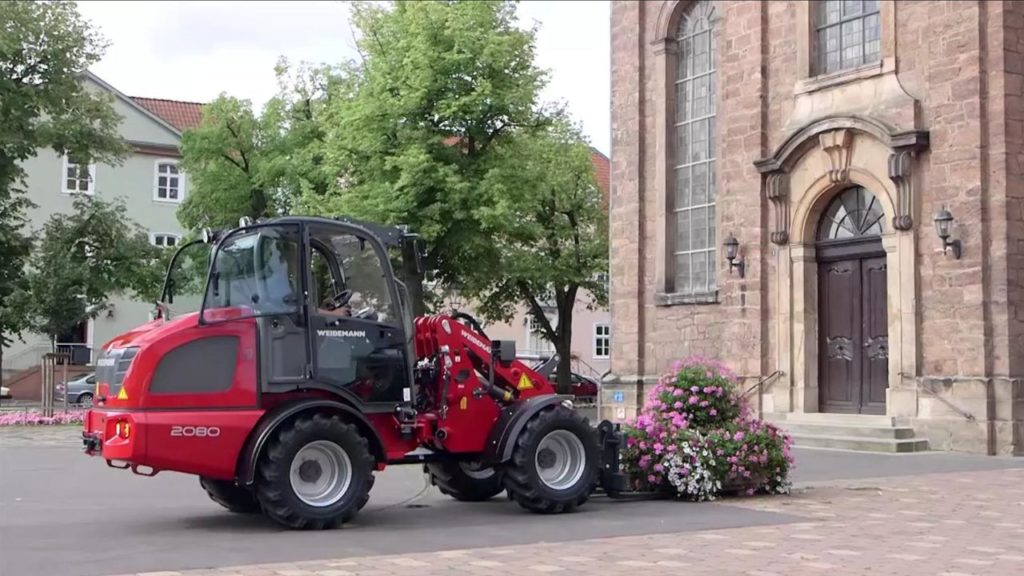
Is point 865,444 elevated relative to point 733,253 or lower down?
lower down

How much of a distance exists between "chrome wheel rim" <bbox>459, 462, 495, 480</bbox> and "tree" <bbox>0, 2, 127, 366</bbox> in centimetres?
1826

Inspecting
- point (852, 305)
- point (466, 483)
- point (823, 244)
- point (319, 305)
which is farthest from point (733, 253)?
point (319, 305)

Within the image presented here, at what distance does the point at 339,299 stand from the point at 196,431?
170 cm

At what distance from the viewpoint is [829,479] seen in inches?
573

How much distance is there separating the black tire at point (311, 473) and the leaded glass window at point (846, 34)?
1383cm

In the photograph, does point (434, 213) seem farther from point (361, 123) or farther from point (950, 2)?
point (950, 2)

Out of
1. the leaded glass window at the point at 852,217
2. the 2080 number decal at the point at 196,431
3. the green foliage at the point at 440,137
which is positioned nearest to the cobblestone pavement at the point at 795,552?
the 2080 number decal at the point at 196,431

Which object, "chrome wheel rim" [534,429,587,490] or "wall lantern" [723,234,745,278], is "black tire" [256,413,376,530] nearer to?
"chrome wheel rim" [534,429,587,490]

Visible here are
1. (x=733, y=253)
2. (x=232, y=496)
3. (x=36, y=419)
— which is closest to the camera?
(x=232, y=496)

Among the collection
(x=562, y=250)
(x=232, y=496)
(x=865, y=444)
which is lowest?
(x=865, y=444)

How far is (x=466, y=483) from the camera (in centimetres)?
1220

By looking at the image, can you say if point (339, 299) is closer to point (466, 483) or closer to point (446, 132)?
point (466, 483)

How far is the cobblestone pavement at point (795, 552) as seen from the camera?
7984mm

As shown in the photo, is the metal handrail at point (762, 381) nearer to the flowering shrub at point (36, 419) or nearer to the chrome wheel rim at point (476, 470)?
the chrome wheel rim at point (476, 470)
